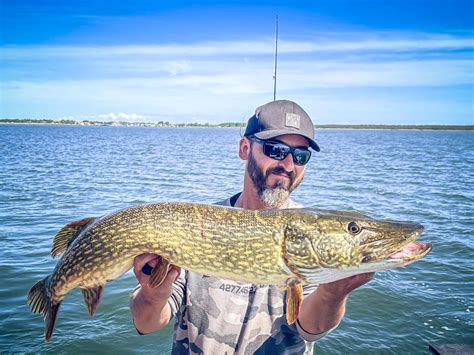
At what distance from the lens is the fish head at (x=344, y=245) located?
2.41 meters

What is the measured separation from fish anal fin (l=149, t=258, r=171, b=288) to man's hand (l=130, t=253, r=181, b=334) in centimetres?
4

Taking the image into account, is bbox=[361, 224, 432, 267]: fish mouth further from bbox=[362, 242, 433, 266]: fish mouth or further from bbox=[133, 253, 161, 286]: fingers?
bbox=[133, 253, 161, 286]: fingers

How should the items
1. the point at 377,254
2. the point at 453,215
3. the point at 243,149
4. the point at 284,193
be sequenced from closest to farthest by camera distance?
1. the point at 377,254
2. the point at 284,193
3. the point at 243,149
4. the point at 453,215

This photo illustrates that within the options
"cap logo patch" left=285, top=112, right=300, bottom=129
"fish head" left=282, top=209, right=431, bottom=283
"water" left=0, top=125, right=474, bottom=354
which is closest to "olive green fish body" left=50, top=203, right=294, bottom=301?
"fish head" left=282, top=209, right=431, bottom=283

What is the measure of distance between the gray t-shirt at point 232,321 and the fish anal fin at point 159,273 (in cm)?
45

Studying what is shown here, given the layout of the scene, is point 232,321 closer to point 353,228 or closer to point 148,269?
point 148,269

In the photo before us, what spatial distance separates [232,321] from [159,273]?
0.69m

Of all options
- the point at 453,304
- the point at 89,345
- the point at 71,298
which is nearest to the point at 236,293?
the point at 89,345

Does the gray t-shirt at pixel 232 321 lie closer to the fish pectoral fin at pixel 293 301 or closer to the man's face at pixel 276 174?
the fish pectoral fin at pixel 293 301

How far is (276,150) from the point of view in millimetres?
3355

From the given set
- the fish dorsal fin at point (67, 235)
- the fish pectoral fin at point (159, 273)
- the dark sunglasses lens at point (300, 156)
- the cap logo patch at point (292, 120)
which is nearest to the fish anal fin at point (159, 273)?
the fish pectoral fin at point (159, 273)

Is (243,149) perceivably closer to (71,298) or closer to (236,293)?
(236,293)

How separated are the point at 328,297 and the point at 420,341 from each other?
3827 millimetres

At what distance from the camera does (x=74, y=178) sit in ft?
59.8
